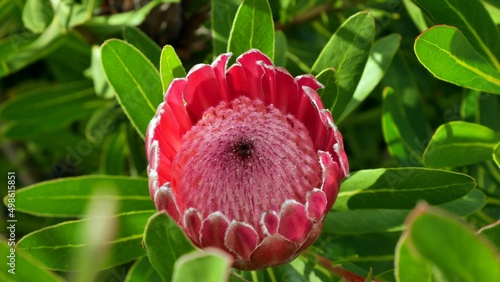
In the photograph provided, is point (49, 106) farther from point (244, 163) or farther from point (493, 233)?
point (493, 233)

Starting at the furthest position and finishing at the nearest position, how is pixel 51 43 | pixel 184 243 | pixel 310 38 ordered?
pixel 310 38, pixel 51 43, pixel 184 243

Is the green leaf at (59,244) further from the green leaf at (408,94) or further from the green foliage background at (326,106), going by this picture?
the green leaf at (408,94)

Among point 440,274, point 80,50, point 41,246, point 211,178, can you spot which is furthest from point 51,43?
point 440,274

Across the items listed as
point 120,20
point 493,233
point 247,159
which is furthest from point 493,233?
point 120,20

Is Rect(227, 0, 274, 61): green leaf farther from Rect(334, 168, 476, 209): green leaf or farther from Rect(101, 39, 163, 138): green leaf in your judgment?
Rect(334, 168, 476, 209): green leaf

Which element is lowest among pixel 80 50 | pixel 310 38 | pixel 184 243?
pixel 310 38

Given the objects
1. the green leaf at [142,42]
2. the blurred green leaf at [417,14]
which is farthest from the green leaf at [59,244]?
the blurred green leaf at [417,14]

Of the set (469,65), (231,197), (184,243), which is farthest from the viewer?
(469,65)

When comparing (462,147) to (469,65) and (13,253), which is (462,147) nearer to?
(469,65)
